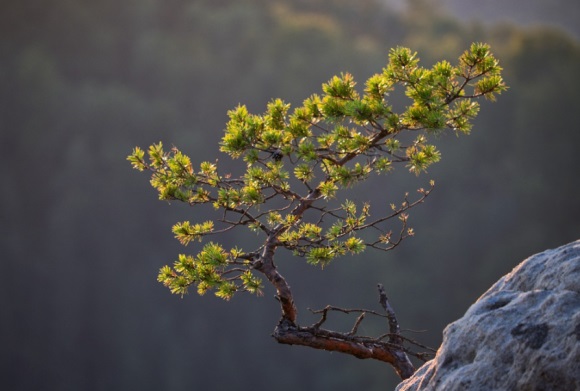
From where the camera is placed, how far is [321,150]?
11.1 feet

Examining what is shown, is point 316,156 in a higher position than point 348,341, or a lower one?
higher

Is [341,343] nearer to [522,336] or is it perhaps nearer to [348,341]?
[348,341]

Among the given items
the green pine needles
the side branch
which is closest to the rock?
the green pine needles

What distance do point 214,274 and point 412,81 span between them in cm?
106

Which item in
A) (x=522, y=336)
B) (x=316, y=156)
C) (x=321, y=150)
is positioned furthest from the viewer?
(x=321, y=150)

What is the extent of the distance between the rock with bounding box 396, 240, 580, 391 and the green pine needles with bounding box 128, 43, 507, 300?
2.30 feet

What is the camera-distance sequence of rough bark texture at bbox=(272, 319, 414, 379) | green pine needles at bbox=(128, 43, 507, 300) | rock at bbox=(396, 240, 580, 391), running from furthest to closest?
rough bark texture at bbox=(272, 319, 414, 379) → green pine needles at bbox=(128, 43, 507, 300) → rock at bbox=(396, 240, 580, 391)

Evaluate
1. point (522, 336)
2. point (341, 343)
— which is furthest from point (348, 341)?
point (522, 336)

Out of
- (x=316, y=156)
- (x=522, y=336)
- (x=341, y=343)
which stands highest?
(x=316, y=156)

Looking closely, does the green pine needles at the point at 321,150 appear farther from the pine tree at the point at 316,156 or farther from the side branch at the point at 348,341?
the side branch at the point at 348,341

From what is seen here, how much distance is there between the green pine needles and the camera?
10.6ft

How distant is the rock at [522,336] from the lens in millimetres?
2197

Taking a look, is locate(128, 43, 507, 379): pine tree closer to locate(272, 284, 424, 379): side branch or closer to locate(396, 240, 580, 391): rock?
locate(272, 284, 424, 379): side branch

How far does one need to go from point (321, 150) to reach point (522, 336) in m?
1.31
